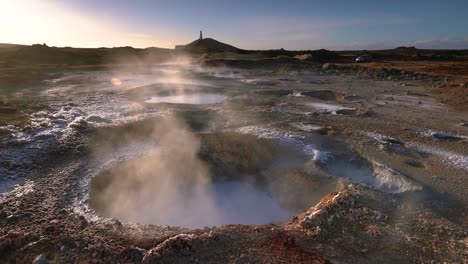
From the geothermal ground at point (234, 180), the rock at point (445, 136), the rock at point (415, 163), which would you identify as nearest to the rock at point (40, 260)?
the geothermal ground at point (234, 180)

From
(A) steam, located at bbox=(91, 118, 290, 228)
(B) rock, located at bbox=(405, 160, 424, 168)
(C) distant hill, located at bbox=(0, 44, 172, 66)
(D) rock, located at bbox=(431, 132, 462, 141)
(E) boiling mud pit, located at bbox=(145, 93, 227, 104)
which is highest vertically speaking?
(C) distant hill, located at bbox=(0, 44, 172, 66)

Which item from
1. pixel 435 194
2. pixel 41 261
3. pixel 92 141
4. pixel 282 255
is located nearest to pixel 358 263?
pixel 282 255

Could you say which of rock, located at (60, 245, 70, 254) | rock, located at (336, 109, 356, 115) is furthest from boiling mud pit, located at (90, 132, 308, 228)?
rock, located at (336, 109, 356, 115)

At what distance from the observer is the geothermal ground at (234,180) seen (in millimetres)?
4281

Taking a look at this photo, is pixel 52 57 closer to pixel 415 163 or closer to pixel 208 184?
pixel 208 184

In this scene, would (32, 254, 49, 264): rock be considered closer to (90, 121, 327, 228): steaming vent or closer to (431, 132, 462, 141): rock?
(90, 121, 327, 228): steaming vent

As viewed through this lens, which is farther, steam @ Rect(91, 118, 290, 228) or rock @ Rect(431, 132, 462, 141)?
rock @ Rect(431, 132, 462, 141)

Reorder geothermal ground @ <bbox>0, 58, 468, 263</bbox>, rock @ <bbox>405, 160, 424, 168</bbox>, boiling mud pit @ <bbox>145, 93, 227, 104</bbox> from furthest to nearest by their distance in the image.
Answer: boiling mud pit @ <bbox>145, 93, 227, 104</bbox> < rock @ <bbox>405, 160, 424, 168</bbox> < geothermal ground @ <bbox>0, 58, 468, 263</bbox>

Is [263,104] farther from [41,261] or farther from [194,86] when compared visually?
[41,261]

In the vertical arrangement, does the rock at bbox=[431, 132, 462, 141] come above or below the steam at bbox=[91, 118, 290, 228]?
above

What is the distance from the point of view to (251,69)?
80.1ft

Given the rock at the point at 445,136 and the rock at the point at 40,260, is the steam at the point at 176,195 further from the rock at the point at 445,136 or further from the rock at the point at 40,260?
the rock at the point at 445,136

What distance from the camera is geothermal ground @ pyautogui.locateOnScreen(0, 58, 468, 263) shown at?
428cm

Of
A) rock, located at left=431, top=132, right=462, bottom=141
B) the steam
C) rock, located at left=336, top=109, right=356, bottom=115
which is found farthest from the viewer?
rock, located at left=336, top=109, right=356, bottom=115
